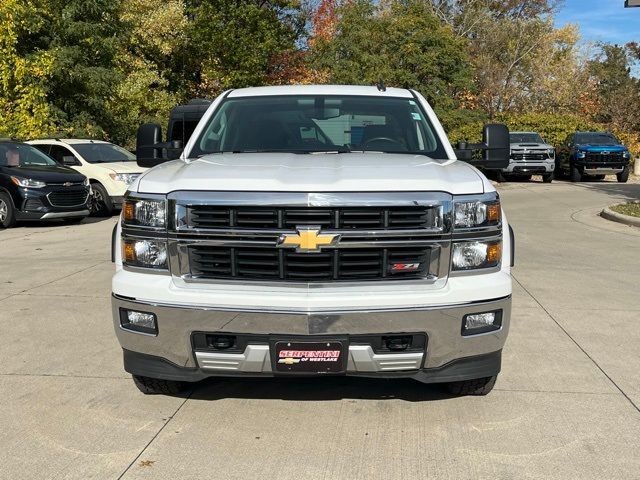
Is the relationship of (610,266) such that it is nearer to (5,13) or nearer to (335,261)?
(335,261)

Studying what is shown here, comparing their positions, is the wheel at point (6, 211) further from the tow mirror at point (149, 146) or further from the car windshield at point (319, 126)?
the car windshield at point (319, 126)

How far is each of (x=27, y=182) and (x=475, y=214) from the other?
11.8 m

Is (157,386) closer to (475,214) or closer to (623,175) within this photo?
(475,214)

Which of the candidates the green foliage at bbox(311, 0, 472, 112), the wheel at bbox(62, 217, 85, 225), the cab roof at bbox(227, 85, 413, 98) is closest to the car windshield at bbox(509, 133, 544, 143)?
the green foliage at bbox(311, 0, 472, 112)

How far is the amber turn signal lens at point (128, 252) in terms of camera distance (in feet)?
13.0

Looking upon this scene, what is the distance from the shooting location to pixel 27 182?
1372cm

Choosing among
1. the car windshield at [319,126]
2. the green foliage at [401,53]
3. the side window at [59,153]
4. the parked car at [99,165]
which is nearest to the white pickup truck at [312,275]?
the car windshield at [319,126]

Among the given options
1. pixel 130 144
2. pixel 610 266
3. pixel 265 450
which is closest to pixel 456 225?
pixel 265 450

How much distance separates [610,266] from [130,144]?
22.3m

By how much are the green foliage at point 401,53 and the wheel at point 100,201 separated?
17.4 metres

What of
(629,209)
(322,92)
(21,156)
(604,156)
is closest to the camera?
(322,92)

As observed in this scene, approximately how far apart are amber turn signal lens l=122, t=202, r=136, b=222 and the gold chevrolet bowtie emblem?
857 millimetres

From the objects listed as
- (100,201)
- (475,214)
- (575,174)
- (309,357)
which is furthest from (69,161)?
(575,174)

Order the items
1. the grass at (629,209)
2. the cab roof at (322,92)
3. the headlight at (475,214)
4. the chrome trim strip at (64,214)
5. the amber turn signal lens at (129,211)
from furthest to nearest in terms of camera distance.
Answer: the grass at (629,209) < the chrome trim strip at (64,214) < the cab roof at (322,92) < the amber turn signal lens at (129,211) < the headlight at (475,214)
